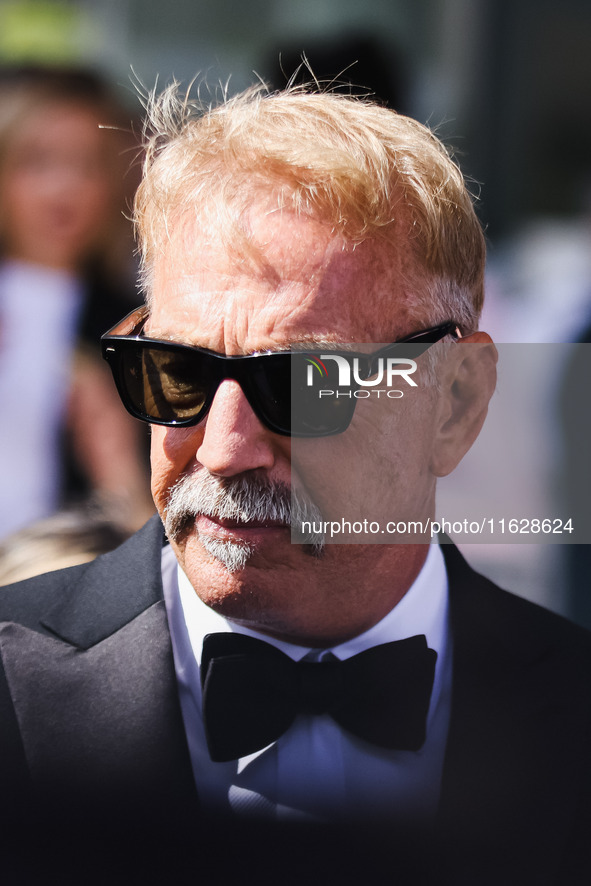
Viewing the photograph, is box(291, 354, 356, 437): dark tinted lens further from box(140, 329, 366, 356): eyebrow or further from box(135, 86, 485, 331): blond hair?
box(135, 86, 485, 331): blond hair

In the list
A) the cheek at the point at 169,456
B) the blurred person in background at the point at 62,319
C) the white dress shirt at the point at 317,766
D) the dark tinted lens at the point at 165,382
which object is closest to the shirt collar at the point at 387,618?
the white dress shirt at the point at 317,766

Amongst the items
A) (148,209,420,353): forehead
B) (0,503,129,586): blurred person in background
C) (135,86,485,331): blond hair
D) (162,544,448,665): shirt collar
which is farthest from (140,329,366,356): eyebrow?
(0,503,129,586): blurred person in background

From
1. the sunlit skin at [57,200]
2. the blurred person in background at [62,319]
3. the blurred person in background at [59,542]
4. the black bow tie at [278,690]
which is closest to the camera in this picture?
the black bow tie at [278,690]

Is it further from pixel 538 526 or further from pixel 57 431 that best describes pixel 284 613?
pixel 57 431

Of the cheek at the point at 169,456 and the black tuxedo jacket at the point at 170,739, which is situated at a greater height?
the cheek at the point at 169,456

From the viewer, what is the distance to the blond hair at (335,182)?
1008mm

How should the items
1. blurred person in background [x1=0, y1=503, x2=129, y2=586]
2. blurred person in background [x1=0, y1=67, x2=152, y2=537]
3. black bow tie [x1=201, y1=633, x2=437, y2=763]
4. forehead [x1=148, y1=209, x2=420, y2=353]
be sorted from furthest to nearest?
1. blurred person in background [x1=0, y1=67, x2=152, y2=537]
2. blurred person in background [x1=0, y1=503, x2=129, y2=586]
3. black bow tie [x1=201, y1=633, x2=437, y2=763]
4. forehead [x1=148, y1=209, x2=420, y2=353]

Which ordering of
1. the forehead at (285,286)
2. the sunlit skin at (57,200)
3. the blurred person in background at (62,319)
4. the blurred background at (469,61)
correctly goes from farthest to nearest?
the blurred background at (469,61)
the sunlit skin at (57,200)
the blurred person in background at (62,319)
the forehead at (285,286)

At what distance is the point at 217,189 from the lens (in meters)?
1.04

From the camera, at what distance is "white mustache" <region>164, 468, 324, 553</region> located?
102 centimetres

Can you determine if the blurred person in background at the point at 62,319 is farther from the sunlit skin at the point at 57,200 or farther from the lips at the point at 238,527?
the lips at the point at 238,527

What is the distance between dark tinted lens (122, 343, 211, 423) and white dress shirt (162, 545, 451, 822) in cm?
24

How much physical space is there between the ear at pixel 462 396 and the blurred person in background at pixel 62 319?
77 cm

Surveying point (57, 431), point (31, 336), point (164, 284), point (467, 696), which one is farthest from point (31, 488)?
point (467, 696)
